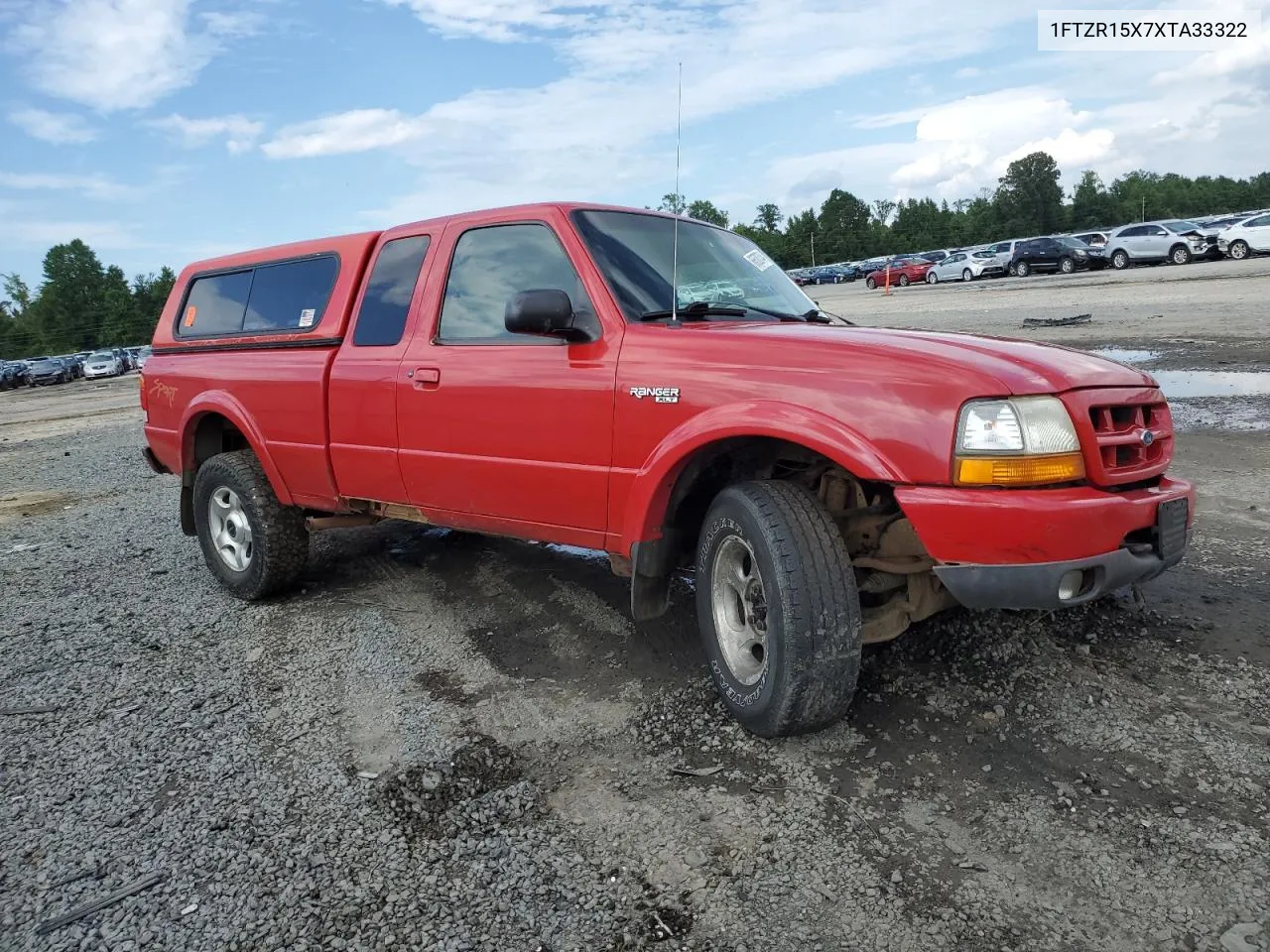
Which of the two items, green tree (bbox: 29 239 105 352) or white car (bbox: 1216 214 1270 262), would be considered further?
green tree (bbox: 29 239 105 352)

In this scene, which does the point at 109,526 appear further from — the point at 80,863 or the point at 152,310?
the point at 152,310

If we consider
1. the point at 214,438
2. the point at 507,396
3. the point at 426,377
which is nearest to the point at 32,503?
the point at 214,438

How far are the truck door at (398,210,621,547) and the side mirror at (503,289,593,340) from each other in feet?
0.54

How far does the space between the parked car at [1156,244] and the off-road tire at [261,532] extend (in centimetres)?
3369

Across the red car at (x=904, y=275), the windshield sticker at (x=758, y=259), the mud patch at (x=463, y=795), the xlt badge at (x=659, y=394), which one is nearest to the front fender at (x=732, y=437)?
the xlt badge at (x=659, y=394)

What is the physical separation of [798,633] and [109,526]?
683 cm

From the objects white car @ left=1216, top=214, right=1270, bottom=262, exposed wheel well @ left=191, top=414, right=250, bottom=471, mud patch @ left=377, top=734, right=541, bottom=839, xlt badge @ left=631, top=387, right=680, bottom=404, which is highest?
white car @ left=1216, top=214, right=1270, bottom=262

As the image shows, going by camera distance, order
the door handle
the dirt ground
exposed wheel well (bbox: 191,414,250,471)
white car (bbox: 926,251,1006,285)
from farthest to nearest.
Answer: white car (bbox: 926,251,1006,285)
exposed wheel well (bbox: 191,414,250,471)
the door handle
the dirt ground

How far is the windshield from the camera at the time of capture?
371 cm

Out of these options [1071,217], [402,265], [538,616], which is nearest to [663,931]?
[538,616]

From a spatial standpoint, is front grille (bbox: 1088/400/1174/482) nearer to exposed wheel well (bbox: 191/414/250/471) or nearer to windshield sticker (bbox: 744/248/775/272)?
windshield sticker (bbox: 744/248/775/272)

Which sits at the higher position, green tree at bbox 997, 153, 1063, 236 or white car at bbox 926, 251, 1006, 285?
green tree at bbox 997, 153, 1063, 236

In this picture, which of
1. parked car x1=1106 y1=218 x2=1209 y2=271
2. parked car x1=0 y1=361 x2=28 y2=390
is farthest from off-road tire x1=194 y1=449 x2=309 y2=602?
parked car x1=0 y1=361 x2=28 y2=390

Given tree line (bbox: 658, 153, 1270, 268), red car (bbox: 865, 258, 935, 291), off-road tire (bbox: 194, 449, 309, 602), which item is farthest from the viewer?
tree line (bbox: 658, 153, 1270, 268)
